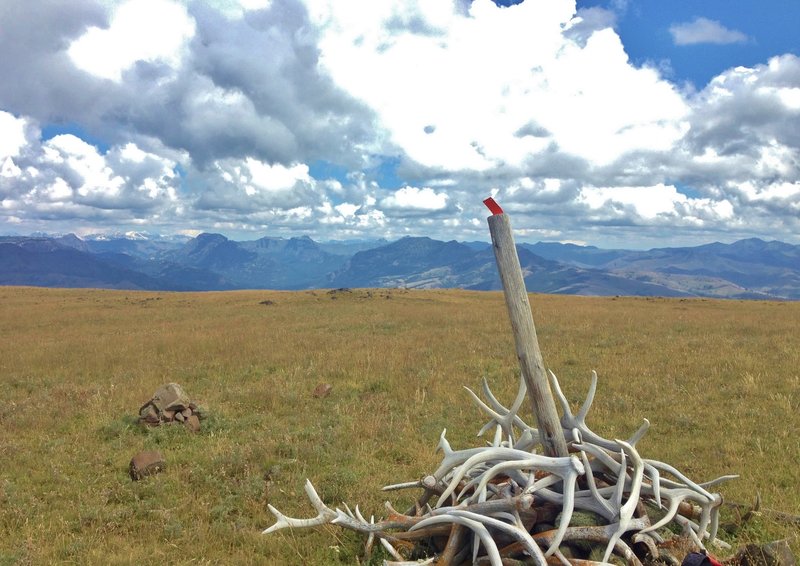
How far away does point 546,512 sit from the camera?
4.38m

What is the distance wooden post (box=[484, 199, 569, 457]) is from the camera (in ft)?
15.3

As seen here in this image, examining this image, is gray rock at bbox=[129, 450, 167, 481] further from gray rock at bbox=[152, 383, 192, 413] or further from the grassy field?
gray rock at bbox=[152, 383, 192, 413]

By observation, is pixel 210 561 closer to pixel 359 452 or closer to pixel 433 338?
pixel 359 452

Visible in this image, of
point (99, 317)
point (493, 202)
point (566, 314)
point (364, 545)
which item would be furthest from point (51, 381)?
point (566, 314)

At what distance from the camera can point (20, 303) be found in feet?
140

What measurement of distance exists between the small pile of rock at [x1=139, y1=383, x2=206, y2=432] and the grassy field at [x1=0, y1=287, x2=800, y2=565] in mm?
238

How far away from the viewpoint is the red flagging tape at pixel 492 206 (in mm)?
4727

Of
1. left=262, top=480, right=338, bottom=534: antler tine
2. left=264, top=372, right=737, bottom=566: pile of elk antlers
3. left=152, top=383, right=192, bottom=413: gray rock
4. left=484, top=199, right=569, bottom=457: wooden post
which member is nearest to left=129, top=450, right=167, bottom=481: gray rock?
left=152, top=383, right=192, bottom=413: gray rock

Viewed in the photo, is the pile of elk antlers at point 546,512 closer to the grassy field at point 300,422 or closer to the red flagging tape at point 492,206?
the grassy field at point 300,422

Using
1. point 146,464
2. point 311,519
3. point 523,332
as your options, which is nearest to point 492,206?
point 523,332

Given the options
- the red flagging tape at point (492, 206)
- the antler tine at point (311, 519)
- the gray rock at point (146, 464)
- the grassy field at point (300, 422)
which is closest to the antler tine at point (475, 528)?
the antler tine at point (311, 519)

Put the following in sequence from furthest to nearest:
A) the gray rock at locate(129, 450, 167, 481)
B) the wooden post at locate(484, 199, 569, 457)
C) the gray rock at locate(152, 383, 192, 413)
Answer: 1. the gray rock at locate(152, 383, 192, 413)
2. the gray rock at locate(129, 450, 167, 481)
3. the wooden post at locate(484, 199, 569, 457)

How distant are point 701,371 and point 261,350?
14240mm

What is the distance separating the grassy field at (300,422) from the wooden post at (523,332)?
267 centimetres
